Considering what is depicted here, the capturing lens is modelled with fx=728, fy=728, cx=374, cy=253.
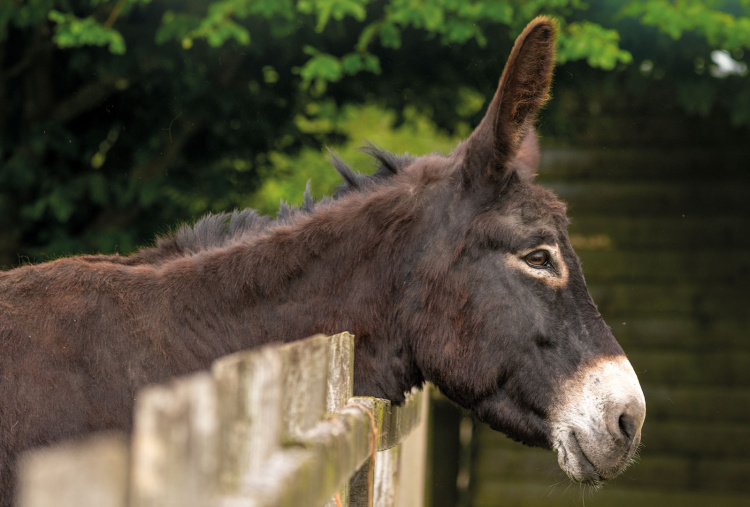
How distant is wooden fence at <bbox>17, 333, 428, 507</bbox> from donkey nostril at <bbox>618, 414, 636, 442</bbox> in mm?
1067


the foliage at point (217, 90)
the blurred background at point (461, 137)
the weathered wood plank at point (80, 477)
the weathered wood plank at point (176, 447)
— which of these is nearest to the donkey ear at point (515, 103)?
the weathered wood plank at point (176, 447)

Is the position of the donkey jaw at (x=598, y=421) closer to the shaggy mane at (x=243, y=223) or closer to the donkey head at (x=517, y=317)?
the donkey head at (x=517, y=317)

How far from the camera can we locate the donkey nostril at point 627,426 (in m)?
2.27

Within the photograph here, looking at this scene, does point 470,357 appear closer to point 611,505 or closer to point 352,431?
point 352,431

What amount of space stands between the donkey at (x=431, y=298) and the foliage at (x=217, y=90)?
289 centimetres

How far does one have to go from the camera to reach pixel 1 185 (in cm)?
593

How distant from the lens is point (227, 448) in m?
0.81

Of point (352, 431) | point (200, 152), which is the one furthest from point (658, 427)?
point (352, 431)

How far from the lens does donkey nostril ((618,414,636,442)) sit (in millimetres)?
2268

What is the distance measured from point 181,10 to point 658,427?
5.43 m

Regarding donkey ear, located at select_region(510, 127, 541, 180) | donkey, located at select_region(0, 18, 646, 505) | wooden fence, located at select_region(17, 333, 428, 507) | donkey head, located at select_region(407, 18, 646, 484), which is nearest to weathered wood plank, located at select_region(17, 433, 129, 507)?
wooden fence, located at select_region(17, 333, 428, 507)

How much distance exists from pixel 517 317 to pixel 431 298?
0.29 m

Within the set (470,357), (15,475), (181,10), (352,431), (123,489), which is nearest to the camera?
(123,489)

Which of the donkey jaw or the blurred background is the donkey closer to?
the donkey jaw
